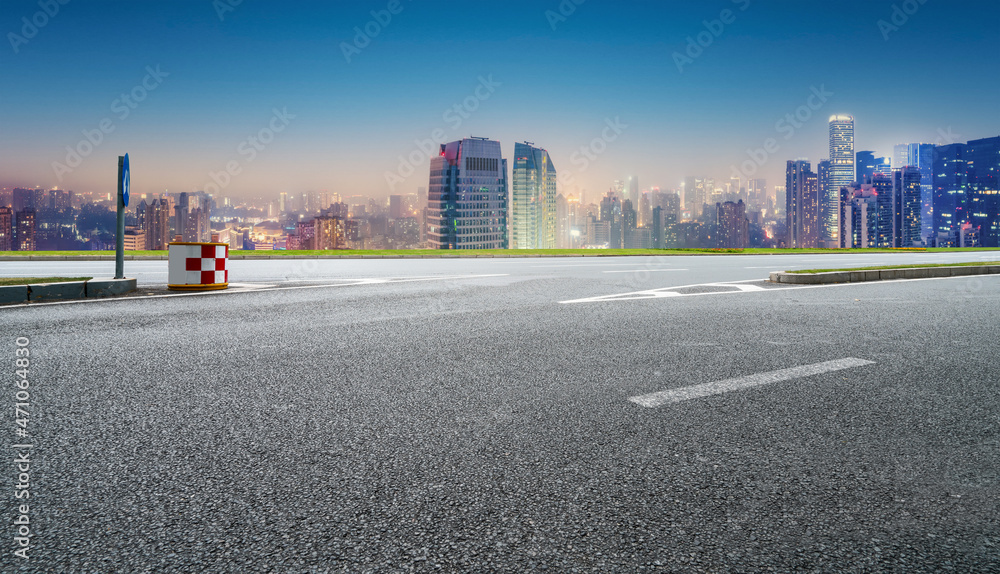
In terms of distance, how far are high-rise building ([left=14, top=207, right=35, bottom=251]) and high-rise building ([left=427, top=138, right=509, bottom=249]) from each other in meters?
96.8

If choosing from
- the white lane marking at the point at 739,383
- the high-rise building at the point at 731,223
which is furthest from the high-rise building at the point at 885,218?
the white lane marking at the point at 739,383

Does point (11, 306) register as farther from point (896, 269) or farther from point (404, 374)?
point (896, 269)

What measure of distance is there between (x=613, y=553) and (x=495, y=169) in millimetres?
153938

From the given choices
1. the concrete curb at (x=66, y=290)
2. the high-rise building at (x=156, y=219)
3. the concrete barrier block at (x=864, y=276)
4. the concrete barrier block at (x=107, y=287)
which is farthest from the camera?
the high-rise building at (x=156, y=219)

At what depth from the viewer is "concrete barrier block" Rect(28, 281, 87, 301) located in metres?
9.21

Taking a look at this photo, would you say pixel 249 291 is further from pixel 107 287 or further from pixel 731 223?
pixel 731 223

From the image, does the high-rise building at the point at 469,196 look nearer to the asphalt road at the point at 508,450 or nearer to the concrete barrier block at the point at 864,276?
the concrete barrier block at the point at 864,276

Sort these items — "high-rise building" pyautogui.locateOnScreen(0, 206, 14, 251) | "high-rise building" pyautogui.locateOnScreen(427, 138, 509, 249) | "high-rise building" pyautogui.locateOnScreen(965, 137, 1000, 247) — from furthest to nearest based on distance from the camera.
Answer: "high-rise building" pyautogui.locateOnScreen(965, 137, 1000, 247), "high-rise building" pyautogui.locateOnScreen(427, 138, 509, 249), "high-rise building" pyautogui.locateOnScreen(0, 206, 14, 251)

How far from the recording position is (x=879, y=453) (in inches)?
116

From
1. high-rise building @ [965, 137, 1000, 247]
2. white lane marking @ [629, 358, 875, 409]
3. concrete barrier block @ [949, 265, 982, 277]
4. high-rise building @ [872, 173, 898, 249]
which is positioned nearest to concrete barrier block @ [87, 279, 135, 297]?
white lane marking @ [629, 358, 875, 409]

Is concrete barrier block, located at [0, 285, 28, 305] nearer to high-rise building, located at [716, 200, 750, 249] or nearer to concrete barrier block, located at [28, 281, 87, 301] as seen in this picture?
concrete barrier block, located at [28, 281, 87, 301]

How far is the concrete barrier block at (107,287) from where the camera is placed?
9852 millimetres

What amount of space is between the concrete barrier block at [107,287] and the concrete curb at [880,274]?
12.9 m

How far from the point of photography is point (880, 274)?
13.8 meters
